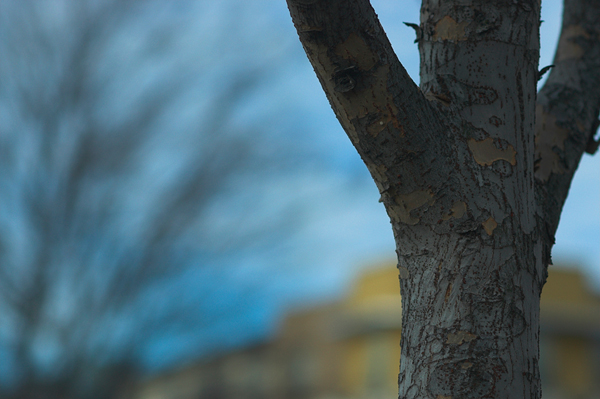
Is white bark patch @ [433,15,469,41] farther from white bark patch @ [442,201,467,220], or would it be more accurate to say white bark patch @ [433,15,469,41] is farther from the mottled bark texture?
white bark patch @ [442,201,467,220]

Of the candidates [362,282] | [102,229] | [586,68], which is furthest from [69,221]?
[362,282]

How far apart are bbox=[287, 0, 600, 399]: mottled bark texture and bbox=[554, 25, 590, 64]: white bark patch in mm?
691

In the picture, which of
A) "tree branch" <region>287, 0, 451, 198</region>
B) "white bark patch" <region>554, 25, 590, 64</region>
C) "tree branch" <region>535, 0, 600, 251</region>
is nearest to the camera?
"tree branch" <region>287, 0, 451, 198</region>

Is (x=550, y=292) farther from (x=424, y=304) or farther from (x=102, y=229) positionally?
(x=424, y=304)

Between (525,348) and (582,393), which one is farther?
(582,393)

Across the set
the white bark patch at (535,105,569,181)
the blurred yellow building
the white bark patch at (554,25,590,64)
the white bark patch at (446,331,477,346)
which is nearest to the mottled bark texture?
the white bark patch at (446,331,477,346)

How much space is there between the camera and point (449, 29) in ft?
5.57

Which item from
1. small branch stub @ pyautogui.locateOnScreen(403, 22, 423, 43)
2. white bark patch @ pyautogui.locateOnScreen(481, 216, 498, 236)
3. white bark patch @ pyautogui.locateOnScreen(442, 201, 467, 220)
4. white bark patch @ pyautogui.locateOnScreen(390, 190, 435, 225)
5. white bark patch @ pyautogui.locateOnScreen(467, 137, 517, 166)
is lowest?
white bark patch @ pyautogui.locateOnScreen(481, 216, 498, 236)

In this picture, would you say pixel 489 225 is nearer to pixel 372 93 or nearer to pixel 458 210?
pixel 458 210

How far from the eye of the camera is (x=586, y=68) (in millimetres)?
2264

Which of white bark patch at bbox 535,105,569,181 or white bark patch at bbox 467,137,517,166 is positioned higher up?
white bark patch at bbox 535,105,569,181

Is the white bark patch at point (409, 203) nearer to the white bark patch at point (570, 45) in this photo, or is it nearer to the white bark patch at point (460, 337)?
the white bark patch at point (460, 337)

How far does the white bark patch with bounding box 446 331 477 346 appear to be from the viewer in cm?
143

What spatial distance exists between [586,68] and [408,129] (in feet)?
3.93
